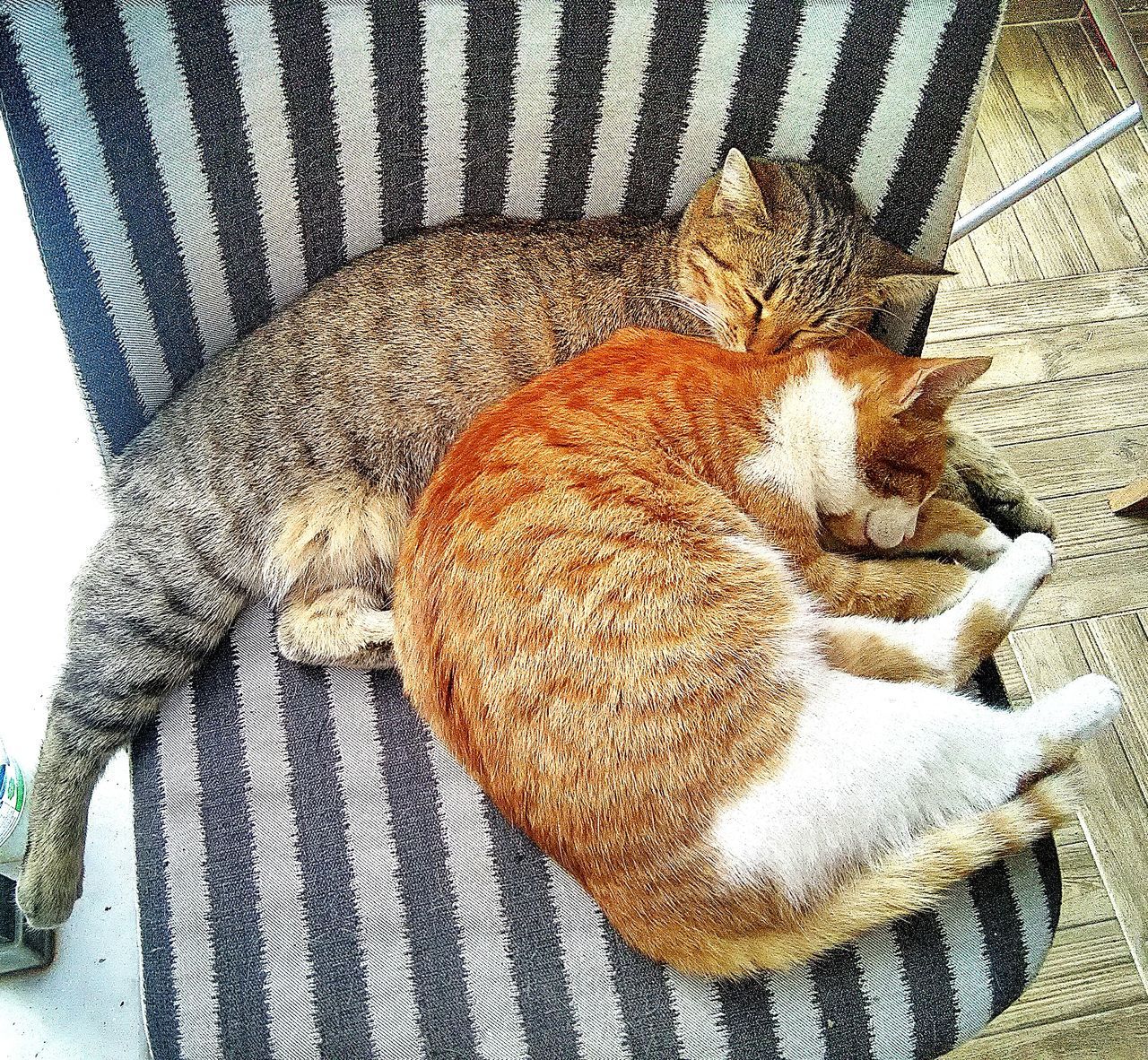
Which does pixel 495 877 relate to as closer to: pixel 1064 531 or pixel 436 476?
pixel 436 476

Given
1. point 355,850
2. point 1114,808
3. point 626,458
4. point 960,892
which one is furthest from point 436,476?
point 1114,808

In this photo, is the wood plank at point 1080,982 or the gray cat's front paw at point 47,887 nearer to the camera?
the gray cat's front paw at point 47,887

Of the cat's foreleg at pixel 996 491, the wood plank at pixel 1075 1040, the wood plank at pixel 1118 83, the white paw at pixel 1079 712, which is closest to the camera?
the white paw at pixel 1079 712

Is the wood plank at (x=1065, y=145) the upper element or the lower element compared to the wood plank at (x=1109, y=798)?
upper

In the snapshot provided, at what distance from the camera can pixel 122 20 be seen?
43.5 inches

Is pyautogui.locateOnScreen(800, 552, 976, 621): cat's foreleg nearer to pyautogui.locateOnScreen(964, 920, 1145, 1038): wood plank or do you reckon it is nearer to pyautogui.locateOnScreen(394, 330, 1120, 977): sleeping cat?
pyautogui.locateOnScreen(394, 330, 1120, 977): sleeping cat

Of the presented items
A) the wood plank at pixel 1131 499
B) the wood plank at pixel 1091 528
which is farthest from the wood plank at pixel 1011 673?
the wood plank at pixel 1131 499

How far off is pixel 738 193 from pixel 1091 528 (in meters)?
1.07

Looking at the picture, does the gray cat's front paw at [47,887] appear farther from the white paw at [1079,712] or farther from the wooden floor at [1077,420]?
the wooden floor at [1077,420]

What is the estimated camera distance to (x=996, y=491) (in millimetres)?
1458

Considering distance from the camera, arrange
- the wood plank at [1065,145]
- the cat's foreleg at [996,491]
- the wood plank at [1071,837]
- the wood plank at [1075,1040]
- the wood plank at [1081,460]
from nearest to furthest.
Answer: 1. the cat's foreleg at [996,491]
2. the wood plank at [1075,1040]
3. the wood plank at [1071,837]
4. the wood plank at [1081,460]
5. the wood plank at [1065,145]

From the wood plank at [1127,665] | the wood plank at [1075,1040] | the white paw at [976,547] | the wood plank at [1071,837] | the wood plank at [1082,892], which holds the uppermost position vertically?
the white paw at [976,547]

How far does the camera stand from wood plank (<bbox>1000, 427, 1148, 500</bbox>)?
2.00m

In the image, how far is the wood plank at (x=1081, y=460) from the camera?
200 cm
